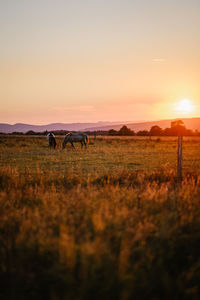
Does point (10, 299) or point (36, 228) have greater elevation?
point (36, 228)

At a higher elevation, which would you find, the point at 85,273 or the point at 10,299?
the point at 85,273

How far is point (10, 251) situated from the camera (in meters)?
2.98

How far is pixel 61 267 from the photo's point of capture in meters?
2.44

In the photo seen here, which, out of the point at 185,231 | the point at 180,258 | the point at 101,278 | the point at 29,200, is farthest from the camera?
the point at 29,200

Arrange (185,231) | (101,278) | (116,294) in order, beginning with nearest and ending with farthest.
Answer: (116,294), (101,278), (185,231)

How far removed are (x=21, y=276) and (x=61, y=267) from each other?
2.02 feet

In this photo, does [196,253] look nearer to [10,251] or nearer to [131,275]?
[131,275]

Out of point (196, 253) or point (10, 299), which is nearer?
point (10, 299)

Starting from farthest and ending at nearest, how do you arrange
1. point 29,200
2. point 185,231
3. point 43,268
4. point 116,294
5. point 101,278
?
1. point 29,200
2. point 185,231
3. point 43,268
4. point 101,278
5. point 116,294

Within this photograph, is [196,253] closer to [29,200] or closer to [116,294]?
[116,294]

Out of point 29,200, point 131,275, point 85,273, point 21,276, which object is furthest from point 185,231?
point 29,200

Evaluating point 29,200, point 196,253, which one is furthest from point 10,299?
point 29,200

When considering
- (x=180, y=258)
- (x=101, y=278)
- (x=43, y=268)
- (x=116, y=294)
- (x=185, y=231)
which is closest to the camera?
(x=116, y=294)

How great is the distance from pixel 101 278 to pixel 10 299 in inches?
38.7
